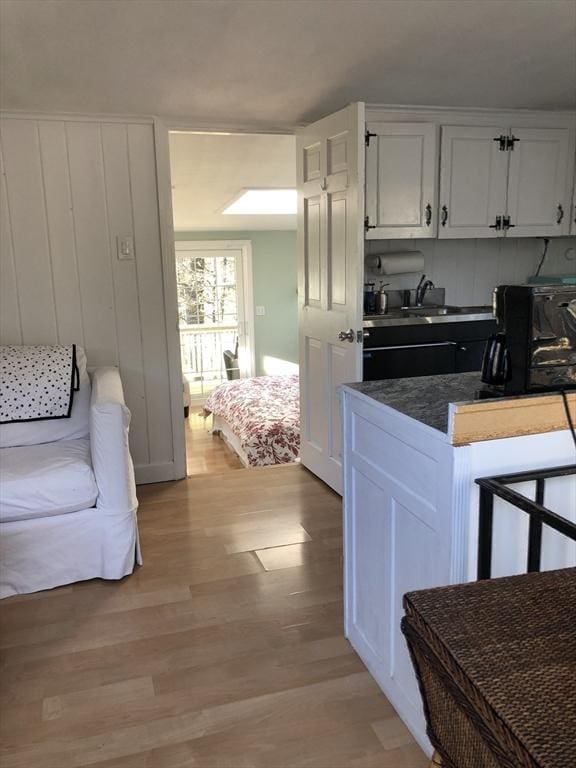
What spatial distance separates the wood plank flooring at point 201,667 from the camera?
5.22 ft

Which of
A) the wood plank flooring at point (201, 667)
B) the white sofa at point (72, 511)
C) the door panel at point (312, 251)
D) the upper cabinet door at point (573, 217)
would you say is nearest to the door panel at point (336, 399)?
the door panel at point (312, 251)

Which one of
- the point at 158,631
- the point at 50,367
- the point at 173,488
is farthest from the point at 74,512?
the point at 173,488

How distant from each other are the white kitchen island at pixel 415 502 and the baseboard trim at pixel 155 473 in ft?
5.89

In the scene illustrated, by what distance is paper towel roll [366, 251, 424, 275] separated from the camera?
3.63m

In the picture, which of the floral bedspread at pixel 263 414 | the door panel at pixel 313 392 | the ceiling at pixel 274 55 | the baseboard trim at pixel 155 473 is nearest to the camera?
the ceiling at pixel 274 55

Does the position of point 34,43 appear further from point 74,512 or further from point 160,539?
point 160,539

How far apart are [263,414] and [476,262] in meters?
2.22

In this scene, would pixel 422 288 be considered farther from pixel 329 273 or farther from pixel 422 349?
pixel 329 273

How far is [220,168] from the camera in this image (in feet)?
14.7

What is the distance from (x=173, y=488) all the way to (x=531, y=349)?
2.51 metres

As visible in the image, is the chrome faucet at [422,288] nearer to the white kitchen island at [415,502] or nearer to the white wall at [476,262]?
the white wall at [476,262]

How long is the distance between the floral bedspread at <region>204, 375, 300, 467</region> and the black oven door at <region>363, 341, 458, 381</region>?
1.69 metres

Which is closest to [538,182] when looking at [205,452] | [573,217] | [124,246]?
[573,217]

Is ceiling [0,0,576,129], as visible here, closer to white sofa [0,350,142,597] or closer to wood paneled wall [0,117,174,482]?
wood paneled wall [0,117,174,482]
